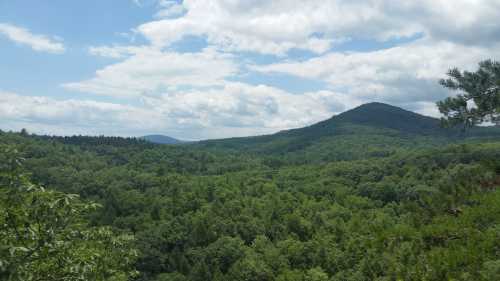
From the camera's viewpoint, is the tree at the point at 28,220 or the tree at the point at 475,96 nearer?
the tree at the point at 28,220

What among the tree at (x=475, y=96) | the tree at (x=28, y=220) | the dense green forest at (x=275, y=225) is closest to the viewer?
the tree at (x=28, y=220)

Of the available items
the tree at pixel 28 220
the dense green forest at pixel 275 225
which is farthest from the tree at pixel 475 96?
the tree at pixel 28 220

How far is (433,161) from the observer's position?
149 metres

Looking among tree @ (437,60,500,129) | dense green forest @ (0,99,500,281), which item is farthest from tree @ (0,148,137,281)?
tree @ (437,60,500,129)

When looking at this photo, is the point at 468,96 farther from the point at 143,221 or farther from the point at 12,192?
the point at 143,221

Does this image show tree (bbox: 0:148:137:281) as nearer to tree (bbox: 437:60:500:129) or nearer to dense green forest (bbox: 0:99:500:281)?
dense green forest (bbox: 0:99:500:281)

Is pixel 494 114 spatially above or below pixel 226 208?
above

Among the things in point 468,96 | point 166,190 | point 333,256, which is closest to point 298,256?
point 333,256

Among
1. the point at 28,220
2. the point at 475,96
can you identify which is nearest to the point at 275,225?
the point at 475,96

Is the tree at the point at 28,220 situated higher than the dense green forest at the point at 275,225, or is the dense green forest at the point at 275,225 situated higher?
the tree at the point at 28,220

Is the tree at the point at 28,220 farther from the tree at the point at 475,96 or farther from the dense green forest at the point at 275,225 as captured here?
the tree at the point at 475,96

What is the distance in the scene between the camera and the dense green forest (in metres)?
10.5

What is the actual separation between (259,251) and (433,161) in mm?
72230

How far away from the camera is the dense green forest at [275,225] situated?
1048 centimetres
